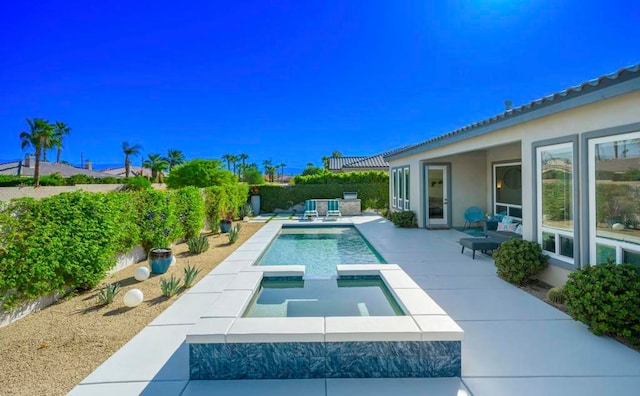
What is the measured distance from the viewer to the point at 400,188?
1916 centimetres

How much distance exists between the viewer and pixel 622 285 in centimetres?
462

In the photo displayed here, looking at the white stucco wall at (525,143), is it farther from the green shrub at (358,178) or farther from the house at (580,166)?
the green shrub at (358,178)

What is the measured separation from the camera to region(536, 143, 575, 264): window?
654cm

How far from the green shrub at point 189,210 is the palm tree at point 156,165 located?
2155 inches

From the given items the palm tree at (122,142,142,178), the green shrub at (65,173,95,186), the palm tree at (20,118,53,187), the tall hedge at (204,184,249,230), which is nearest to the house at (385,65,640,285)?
the tall hedge at (204,184,249,230)

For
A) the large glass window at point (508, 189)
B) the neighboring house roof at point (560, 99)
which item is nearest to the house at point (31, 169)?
the large glass window at point (508, 189)

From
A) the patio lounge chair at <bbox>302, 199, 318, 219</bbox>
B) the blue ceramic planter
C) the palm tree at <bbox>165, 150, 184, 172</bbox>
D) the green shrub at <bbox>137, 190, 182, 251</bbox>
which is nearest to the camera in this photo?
the blue ceramic planter

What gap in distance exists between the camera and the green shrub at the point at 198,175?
23844mm

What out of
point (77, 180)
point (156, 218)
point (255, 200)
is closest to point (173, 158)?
point (77, 180)

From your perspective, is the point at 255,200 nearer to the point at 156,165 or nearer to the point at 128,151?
the point at 156,165

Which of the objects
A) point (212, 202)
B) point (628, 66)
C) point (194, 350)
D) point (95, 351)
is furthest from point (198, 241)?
point (628, 66)

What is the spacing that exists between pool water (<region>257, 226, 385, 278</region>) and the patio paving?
3170mm

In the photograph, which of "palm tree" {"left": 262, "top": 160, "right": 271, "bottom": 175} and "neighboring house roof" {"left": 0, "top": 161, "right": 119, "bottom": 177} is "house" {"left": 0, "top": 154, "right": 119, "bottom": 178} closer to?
"neighboring house roof" {"left": 0, "top": 161, "right": 119, "bottom": 177}

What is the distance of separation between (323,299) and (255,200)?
1915 centimetres
